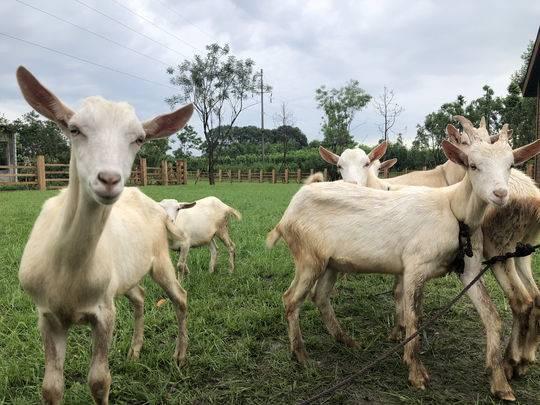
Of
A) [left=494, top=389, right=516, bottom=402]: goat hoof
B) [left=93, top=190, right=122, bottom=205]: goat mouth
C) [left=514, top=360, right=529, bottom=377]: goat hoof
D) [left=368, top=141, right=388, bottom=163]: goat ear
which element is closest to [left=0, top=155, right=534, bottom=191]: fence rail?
[left=368, top=141, right=388, bottom=163]: goat ear

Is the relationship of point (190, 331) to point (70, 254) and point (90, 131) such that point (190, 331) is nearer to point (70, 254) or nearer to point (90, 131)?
point (70, 254)

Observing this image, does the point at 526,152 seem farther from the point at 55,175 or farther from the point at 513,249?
the point at 55,175

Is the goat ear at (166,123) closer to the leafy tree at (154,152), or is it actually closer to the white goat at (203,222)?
the white goat at (203,222)

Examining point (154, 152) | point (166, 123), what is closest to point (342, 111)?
point (154, 152)

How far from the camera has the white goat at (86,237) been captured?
1861 mm

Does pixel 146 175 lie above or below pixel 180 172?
below

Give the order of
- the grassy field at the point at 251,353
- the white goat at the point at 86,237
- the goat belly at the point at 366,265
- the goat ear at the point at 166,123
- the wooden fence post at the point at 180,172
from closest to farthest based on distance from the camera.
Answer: the white goat at the point at 86,237, the goat ear at the point at 166,123, the grassy field at the point at 251,353, the goat belly at the point at 366,265, the wooden fence post at the point at 180,172

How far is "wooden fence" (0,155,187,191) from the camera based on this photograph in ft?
72.7

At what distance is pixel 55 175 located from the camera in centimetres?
2591

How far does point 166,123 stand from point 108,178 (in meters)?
0.65

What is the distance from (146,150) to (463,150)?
38.6 m

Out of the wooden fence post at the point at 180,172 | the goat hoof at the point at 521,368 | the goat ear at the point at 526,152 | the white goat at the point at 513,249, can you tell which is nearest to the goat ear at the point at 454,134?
the white goat at the point at 513,249

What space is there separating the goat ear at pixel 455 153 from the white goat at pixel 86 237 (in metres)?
1.89

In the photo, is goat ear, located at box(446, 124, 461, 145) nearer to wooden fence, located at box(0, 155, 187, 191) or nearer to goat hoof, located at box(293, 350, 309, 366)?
goat hoof, located at box(293, 350, 309, 366)
